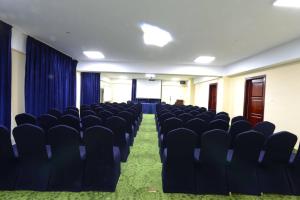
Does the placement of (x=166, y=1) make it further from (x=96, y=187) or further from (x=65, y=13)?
(x=96, y=187)

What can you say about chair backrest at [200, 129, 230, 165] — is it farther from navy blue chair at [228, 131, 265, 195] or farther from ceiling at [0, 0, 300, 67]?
ceiling at [0, 0, 300, 67]

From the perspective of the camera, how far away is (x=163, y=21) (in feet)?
14.2

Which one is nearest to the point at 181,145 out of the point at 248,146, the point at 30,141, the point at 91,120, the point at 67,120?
the point at 248,146

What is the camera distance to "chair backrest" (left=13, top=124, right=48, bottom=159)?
8.42 feet

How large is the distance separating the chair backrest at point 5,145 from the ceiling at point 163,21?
232 cm

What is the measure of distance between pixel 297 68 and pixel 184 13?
3859 mm

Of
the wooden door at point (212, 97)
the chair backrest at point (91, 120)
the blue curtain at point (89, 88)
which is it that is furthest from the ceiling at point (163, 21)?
the wooden door at point (212, 97)

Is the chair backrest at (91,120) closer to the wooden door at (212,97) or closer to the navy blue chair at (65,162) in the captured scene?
the navy blue chair at (65,162)

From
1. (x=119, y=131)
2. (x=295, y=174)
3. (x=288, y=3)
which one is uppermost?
(x=288, y=3)

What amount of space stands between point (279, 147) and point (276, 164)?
10.4 inches

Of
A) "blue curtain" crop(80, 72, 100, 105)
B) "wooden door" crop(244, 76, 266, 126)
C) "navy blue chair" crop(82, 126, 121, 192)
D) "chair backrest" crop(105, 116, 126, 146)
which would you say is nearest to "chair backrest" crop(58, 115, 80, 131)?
"chair backrest" crop(105, 116, 126, 146)

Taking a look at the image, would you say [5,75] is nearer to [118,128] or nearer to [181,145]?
[118,128]

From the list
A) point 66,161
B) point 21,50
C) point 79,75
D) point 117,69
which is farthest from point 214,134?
point 79,75

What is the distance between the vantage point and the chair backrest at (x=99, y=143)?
8.63ft
